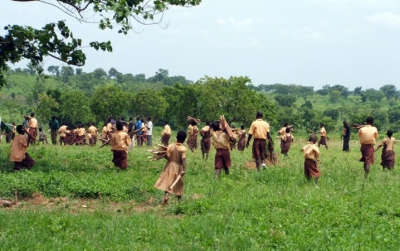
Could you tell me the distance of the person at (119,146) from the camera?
14.9m

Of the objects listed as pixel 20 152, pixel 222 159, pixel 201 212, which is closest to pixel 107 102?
pixel 20 152

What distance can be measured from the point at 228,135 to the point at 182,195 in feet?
10.4

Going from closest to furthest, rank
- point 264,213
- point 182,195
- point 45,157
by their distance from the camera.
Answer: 1. point 264,213
2. point 182,195
3. point 45,157

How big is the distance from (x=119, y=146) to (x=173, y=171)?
438cm

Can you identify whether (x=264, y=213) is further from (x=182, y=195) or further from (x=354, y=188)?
(x=354, y=188)

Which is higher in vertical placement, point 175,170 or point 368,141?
point 368,141

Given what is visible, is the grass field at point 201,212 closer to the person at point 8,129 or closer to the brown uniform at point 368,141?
the brown uniform at point 368,141

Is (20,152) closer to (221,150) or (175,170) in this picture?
(221,150)

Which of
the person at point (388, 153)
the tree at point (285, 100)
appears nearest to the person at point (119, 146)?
the person at point (388, 153)

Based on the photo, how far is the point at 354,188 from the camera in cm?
1212

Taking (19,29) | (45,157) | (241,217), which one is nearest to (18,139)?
(45,157)

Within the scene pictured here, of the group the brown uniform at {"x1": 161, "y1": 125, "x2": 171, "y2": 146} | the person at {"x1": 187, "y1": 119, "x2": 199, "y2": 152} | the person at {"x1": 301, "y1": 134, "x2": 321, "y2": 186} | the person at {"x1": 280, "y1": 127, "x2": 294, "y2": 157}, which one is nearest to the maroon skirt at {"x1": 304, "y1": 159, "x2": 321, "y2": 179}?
the person at {"x1": 301, "y1": 134, "x2": 321, "y2": 186}

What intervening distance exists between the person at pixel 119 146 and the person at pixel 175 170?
4140 millimetres

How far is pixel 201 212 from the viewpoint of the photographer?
9.66 m
